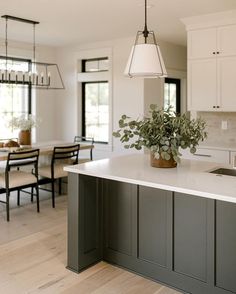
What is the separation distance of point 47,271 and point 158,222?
3.55 feet

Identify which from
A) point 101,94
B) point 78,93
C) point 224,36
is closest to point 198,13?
point 224,36

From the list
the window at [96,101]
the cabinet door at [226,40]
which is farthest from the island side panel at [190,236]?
the window at [96,101]

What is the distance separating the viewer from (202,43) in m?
4.91

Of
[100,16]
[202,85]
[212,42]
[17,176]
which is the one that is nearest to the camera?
[17,176]

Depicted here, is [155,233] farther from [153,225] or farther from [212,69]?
[212,69]

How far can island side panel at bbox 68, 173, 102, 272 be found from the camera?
292cm

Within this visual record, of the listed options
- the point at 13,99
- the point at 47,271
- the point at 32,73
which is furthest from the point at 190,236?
the point at 13,99

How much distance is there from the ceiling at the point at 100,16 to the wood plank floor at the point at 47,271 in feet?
8.79

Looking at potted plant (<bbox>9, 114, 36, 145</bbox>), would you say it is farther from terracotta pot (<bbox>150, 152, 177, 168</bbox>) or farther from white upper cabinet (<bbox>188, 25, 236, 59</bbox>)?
terracotta pot (<bbox>150, 152, 177, 168</bbox>)

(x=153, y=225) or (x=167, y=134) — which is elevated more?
(x=167, y=134)

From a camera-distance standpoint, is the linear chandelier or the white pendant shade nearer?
the white pendant shade

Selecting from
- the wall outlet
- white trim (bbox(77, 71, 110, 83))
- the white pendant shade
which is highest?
white trim (bbox(77, 71, 110, 83))

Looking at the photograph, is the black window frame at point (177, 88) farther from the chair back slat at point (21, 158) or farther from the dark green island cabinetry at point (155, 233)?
the dark green island cabinetry at point (155, 233)

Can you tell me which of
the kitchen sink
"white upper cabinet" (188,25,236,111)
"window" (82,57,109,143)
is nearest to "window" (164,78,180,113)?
"window" (82,57,109,143)
